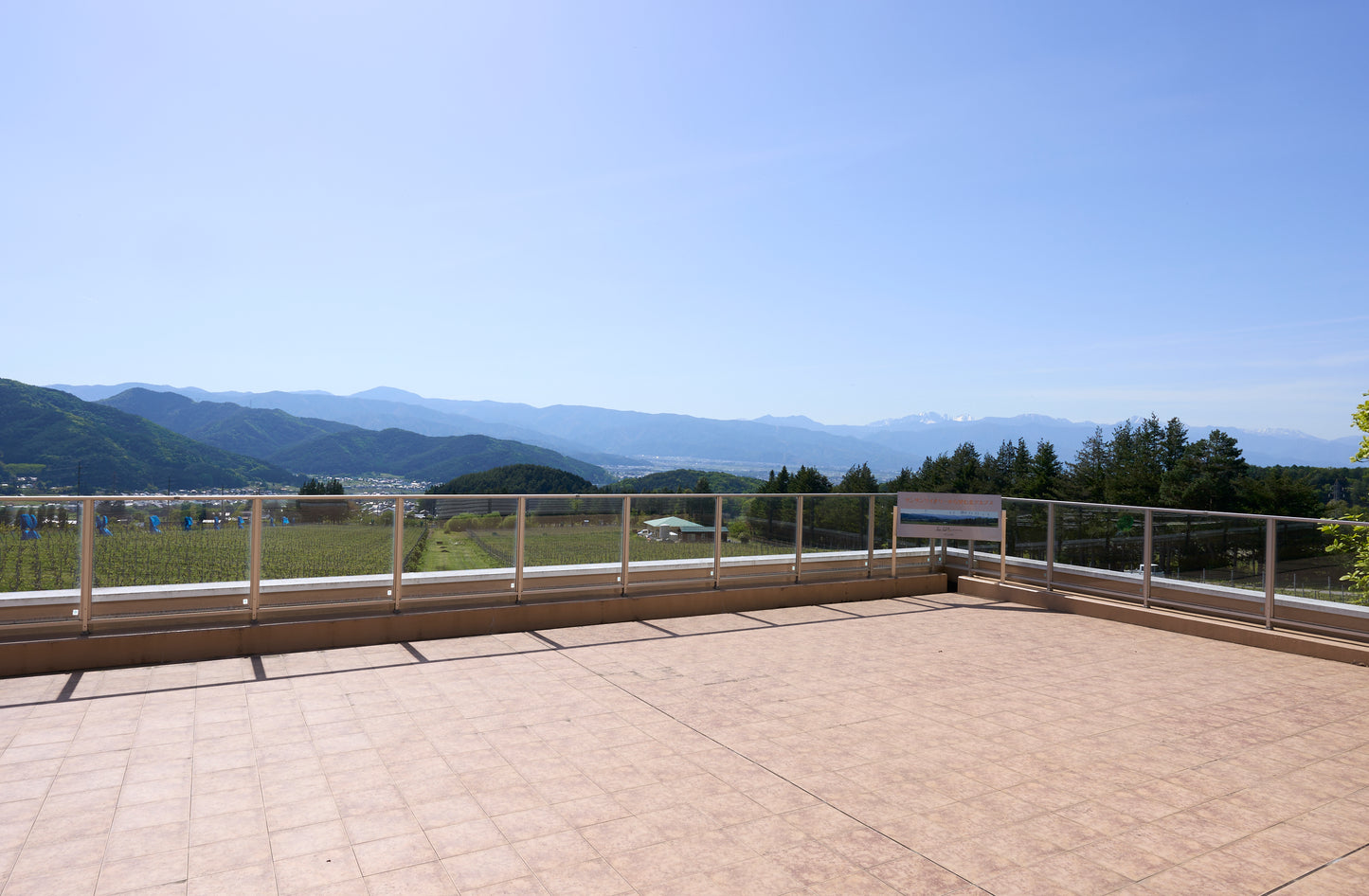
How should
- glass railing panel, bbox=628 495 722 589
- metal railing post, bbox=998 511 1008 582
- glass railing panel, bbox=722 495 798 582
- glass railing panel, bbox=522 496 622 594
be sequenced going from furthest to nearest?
metal railing post, bbox=998 511 1008 582, glass railing panel, bbox=722 495 798 582, glass railing panel, bbox=628 495 722 589, glass railing panel, bbox=522 496 622 594

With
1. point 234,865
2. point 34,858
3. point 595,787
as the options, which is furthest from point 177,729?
point 595,787

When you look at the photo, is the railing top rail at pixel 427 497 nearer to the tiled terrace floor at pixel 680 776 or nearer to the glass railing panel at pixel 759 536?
the glass railing panel at pixel 759 536

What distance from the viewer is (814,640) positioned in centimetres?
798

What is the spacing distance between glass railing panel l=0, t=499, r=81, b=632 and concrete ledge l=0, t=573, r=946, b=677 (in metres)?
0.24

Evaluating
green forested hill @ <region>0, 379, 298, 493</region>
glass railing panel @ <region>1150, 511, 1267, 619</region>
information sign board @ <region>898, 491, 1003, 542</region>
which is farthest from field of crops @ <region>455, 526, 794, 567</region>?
green forested hill @ <region>0, 379, 298, 493</region>

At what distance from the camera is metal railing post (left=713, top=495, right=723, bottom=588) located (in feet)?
31.7

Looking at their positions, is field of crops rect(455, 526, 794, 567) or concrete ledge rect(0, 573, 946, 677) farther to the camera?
field of crops rect(455, 526, 794, 567)

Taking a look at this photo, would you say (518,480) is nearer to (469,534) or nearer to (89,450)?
(89,450)

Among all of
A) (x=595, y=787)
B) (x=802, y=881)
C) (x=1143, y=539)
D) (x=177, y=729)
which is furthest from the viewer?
(x=1143, y=539)

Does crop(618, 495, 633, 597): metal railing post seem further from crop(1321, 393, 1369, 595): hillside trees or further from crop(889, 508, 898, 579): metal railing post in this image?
crop(1321, 393, 1369, 595): hillside trees

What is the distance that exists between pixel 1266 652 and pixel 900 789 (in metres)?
5.84

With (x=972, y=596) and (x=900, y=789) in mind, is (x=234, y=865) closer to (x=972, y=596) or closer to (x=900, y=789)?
(x=900, y=789)

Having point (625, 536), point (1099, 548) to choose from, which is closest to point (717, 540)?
point (625, 536)

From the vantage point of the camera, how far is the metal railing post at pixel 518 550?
8250 mm
